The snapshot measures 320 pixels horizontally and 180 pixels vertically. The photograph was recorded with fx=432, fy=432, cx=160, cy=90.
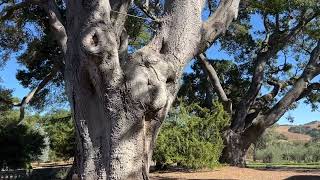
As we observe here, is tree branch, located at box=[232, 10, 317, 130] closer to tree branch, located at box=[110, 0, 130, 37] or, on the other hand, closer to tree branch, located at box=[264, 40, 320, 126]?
tree branch, located at box=[264, 40, 320, 126]

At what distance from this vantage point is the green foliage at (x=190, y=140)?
50.2 ft

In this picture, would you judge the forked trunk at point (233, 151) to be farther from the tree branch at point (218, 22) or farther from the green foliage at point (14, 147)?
the tree branch at point (218, 22)

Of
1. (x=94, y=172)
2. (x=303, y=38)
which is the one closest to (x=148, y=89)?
(x=94, y=172)

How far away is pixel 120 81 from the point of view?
17.9ft

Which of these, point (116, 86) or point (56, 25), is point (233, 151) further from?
point (116, 86)

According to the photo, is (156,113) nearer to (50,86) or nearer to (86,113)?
(86,113)

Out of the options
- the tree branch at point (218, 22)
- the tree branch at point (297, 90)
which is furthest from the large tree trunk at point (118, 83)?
the tree branch at point (297, 90)

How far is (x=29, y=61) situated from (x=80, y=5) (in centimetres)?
1238

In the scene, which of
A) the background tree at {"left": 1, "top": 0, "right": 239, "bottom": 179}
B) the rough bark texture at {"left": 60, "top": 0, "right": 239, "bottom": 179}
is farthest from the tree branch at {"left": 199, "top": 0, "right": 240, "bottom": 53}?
the rough bark texture at {"left": 60, "top": 0, "right": 239, "bottom": 179}

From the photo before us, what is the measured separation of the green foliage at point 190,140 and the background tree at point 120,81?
9450 mm

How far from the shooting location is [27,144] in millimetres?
24719

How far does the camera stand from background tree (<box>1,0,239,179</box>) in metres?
5.37

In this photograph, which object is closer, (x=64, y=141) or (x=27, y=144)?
(x=27, y=144)

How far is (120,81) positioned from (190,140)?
1033 centimetres
